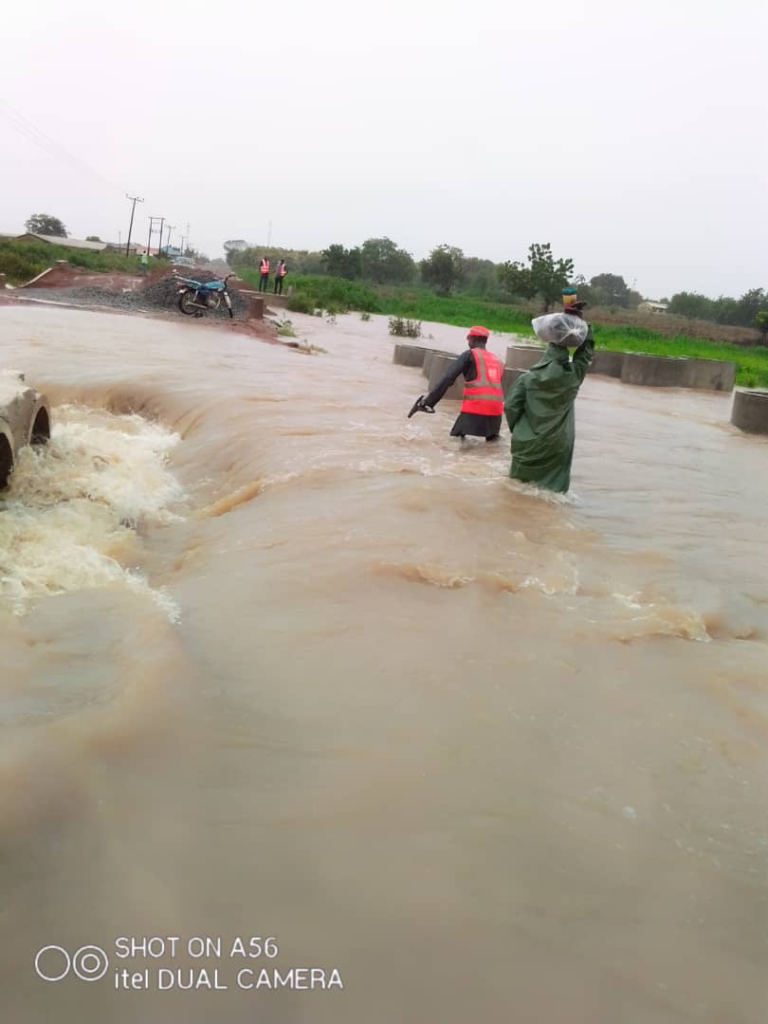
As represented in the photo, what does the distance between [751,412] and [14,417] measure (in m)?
10.1

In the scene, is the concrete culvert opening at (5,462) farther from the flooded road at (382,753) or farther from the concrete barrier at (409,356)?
the concrete barrier at (409,356)

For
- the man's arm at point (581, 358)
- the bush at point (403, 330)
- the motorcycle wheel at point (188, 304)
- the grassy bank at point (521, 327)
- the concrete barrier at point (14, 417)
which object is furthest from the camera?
the grassy bank at point (521, 327)

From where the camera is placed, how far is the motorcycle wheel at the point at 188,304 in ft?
65.1

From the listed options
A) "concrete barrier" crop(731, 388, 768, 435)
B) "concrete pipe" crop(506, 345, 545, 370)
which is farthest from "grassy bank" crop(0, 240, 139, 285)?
"concrete barrier" crop(731, 388, 768, 435)

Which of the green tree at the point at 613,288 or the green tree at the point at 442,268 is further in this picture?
the green tree at the point at 613,288

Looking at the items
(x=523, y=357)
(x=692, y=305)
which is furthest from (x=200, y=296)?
(x=692, y=305)

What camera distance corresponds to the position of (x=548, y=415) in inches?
238

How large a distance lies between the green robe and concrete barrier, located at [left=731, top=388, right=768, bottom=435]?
6718 mm

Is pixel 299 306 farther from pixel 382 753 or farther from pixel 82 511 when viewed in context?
pixel 382 753

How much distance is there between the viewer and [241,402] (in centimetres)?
914

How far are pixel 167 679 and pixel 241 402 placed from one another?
21.1 feet

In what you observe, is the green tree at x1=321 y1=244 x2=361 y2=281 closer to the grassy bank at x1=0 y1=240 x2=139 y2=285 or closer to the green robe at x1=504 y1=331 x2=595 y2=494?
the grassy bank at x1=0 y1=240 x2=139 y2=285

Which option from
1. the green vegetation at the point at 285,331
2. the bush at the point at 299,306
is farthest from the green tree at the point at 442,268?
the green vegetation at the point at 285,331

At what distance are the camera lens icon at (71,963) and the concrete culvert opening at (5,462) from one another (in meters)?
4.08
